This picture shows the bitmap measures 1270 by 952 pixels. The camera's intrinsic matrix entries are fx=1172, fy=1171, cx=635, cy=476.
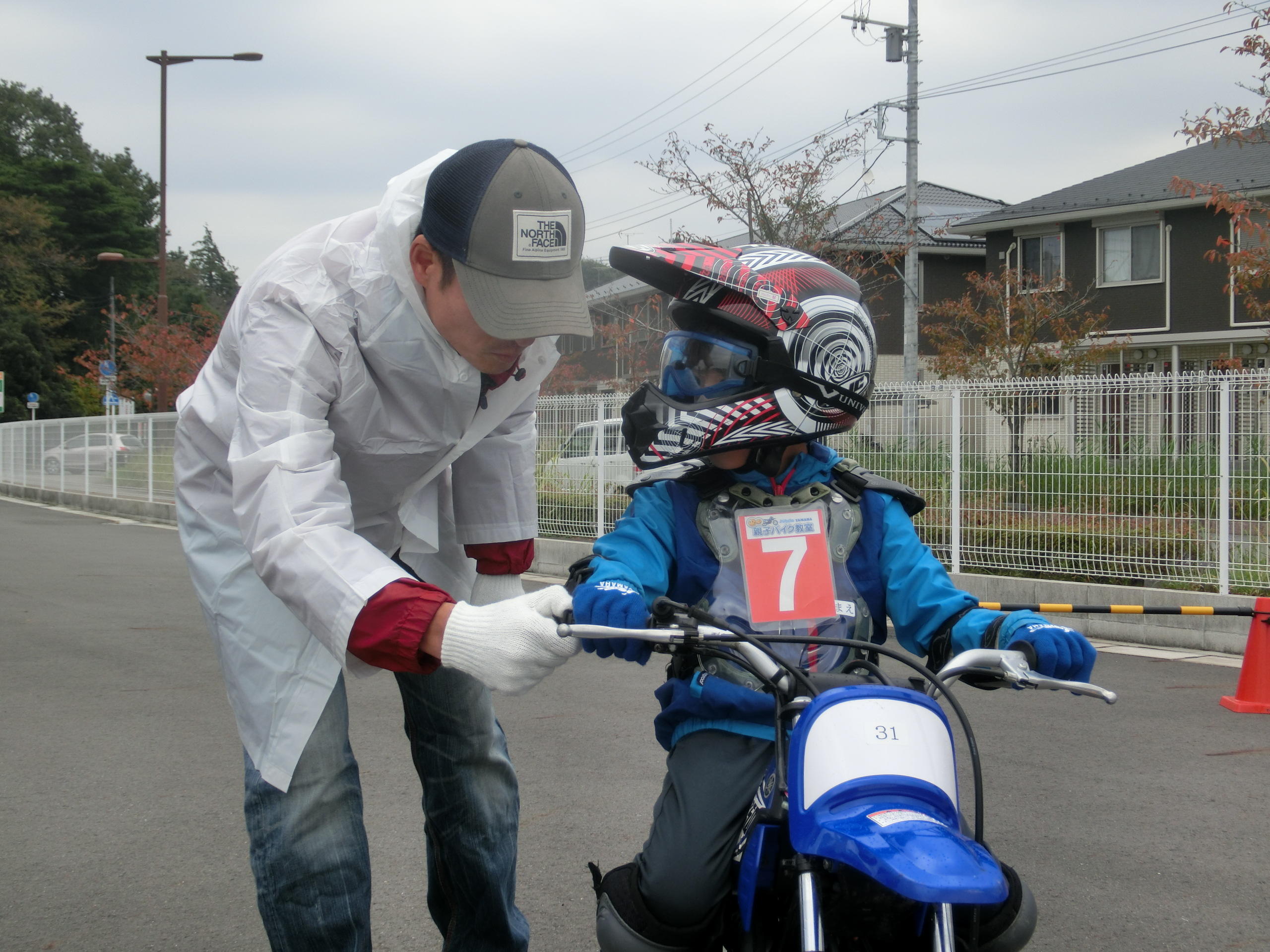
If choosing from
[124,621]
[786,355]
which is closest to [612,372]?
[124,621]

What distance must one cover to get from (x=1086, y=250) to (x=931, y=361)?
879 cm

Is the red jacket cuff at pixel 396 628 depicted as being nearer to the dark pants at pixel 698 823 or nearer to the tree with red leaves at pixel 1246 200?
the dark pants at pixel 698 823

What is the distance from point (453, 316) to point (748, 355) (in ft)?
2.21

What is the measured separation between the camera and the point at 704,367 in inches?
104

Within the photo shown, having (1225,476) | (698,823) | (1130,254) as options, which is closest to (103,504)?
(1225,476)

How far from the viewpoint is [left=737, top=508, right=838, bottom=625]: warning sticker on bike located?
2.45m

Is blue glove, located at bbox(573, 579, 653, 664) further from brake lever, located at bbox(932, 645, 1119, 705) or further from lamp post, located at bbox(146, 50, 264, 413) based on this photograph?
lamp post, located at bbox(146, 50, 264, 413)

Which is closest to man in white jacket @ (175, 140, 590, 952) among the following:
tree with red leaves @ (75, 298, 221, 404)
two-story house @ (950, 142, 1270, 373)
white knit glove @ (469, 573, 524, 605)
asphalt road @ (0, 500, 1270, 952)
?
white knit glove @ (469, 573, 524, 605)

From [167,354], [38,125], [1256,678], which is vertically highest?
[38,125]

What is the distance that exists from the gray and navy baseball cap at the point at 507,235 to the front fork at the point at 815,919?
3.48 ft

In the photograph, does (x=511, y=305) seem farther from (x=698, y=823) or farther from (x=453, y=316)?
(x=698, y=823)

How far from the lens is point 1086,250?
1185 inches

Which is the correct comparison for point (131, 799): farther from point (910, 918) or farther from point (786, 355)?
point (910, 918)

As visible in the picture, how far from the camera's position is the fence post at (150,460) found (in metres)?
21.0
